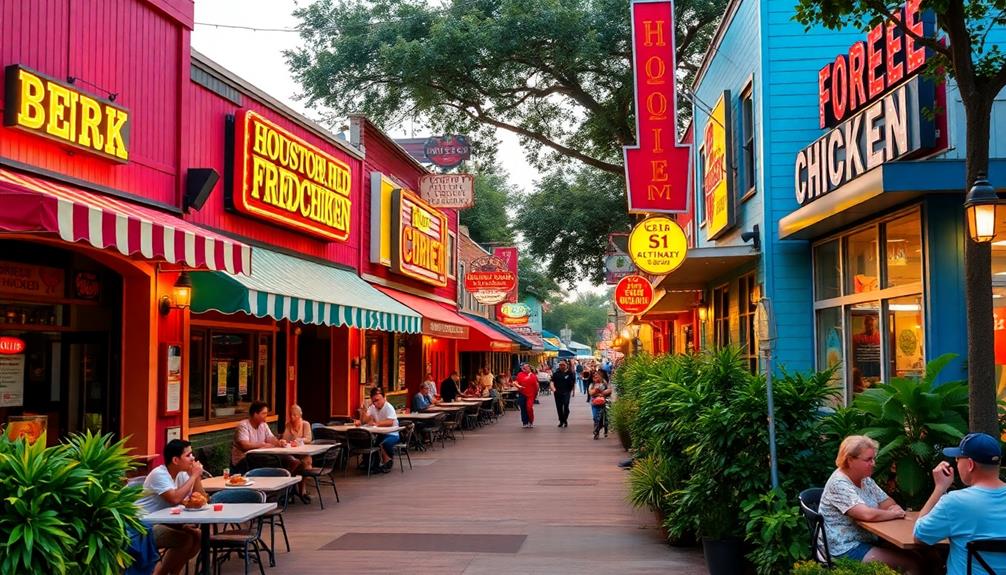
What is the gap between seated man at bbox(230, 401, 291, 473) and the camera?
12.5m

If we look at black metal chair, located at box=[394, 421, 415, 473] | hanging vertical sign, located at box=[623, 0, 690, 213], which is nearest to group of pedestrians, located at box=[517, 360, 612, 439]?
black metal chair, located at box=[394, 421, 415, 473]

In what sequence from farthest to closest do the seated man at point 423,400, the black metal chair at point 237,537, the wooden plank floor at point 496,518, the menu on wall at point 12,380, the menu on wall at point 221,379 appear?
the seated man at point 423,400, the menu on wall at point 221,379, the menu on wall at point 12,380, the wooden plank floor at point 496,518, the black metal chair at point 237,537

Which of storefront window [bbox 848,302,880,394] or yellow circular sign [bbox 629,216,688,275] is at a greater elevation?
yellow circular sign [bbox 629,216,688,275]

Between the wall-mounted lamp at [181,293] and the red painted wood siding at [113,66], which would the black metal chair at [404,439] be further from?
the red painted wood siding at [113,66]

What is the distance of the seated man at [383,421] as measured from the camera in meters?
16.3

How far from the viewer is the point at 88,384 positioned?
11031mm

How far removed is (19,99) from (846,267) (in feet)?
32.0

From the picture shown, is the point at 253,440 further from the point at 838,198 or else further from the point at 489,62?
the point at 489,62

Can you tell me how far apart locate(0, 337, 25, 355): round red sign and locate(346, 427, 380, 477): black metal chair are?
6454 mm

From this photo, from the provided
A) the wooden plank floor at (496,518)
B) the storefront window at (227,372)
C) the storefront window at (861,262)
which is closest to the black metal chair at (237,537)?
the wooden plank floor at (496,518)

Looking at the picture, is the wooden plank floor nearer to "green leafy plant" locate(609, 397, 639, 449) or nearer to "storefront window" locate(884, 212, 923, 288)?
"green leafy plant" locate(609, 397, 639, 449)

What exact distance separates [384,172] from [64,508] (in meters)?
17.6

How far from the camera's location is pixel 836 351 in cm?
1255

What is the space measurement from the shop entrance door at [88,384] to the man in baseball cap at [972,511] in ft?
29.4
